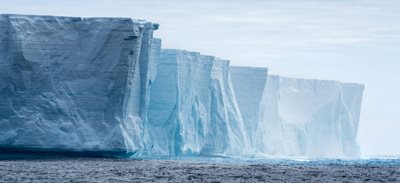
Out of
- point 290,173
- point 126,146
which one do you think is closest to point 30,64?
point 126,146

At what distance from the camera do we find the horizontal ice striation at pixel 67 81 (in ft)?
81.6

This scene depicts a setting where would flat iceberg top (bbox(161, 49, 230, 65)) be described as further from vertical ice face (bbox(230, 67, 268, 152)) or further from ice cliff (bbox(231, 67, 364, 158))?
ice cliff (bbox(231, 67, 364, 158))

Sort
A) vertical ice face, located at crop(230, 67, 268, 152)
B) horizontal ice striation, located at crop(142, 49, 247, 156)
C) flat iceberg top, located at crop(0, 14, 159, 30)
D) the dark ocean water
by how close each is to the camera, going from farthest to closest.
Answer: vertical ice face, located at crop(230, 67, 268, 152) < horizontal ice striation, located at crop(142, 49, 247, 156) < flat iceberg top, located at crop(0, 14, 159, 30) < the dark ocean water

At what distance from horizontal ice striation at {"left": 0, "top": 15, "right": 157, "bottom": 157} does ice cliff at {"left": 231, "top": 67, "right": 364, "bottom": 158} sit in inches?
812

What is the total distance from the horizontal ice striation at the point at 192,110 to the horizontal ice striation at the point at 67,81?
759 centimetres

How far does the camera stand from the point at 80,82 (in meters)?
25.6

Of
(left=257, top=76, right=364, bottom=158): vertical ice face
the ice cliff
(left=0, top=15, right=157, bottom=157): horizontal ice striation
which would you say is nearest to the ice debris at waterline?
(left=0, top=15, right=157, bottom=157): horizontal ice striation

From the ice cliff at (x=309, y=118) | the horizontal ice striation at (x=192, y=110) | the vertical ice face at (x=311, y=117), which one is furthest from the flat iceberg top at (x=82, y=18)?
the vertical ice face at (x=311, y=117)

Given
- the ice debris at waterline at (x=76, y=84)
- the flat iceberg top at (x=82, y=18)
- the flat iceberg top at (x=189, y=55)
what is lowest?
the ice debris at waterline at (x=76, y=84)

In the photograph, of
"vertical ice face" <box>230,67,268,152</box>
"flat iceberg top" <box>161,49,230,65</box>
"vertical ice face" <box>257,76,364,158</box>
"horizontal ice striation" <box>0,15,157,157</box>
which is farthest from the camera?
"vertical ice face" <box>257,76,364,158</box>

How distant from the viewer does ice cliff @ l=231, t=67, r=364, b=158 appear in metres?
48.3

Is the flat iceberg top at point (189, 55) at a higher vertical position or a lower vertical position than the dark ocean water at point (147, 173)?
higher

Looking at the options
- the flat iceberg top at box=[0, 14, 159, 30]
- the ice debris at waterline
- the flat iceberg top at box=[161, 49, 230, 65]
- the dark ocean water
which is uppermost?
the flat iceberg top at box=[161, 49, 230, 65]

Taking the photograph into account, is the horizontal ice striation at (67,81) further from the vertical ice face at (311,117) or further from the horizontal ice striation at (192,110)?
the vertical ice face at (311,117)
